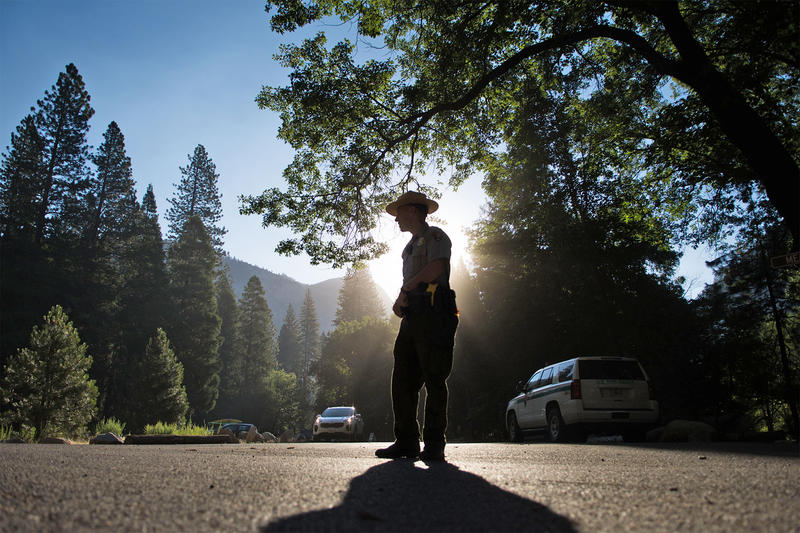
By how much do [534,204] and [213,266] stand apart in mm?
40211

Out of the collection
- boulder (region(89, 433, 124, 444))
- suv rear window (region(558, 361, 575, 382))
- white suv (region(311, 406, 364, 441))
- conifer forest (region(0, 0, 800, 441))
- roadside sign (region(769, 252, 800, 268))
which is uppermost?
conifer forest (region(0, 0, 800, 441))

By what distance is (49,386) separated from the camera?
15.5 m

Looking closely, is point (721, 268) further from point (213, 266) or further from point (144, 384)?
point (213, 266)

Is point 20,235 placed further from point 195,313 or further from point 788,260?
point 788,260

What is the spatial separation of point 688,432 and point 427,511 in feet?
37.7

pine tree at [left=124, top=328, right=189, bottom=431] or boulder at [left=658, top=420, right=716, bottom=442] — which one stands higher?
pine tree at [left=124, top=328, right=189, bottom=431]

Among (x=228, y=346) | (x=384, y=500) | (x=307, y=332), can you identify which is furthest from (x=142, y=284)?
(x=307, y=332)

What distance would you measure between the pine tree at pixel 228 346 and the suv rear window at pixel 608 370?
61.2 meters

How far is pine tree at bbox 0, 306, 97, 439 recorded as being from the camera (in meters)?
15.1

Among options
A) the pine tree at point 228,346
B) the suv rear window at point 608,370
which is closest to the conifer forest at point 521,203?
the suv rear window at point 608,370

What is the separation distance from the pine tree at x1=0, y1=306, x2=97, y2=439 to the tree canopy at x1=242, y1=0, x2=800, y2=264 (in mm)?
9107

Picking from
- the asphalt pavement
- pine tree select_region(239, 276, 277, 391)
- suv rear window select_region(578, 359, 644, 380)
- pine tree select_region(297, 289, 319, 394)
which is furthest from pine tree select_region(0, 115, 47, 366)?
pine tree select_region(297, 289, 319, 394)

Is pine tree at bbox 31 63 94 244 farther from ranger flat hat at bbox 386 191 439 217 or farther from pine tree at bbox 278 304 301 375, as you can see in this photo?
pine tree at bbox 278 304 301 375

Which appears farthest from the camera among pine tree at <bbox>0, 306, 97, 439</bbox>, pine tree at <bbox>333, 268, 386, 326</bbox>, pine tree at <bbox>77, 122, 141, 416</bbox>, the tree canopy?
pine tree at <bbox>333, 268, 386, 326</bbox>
